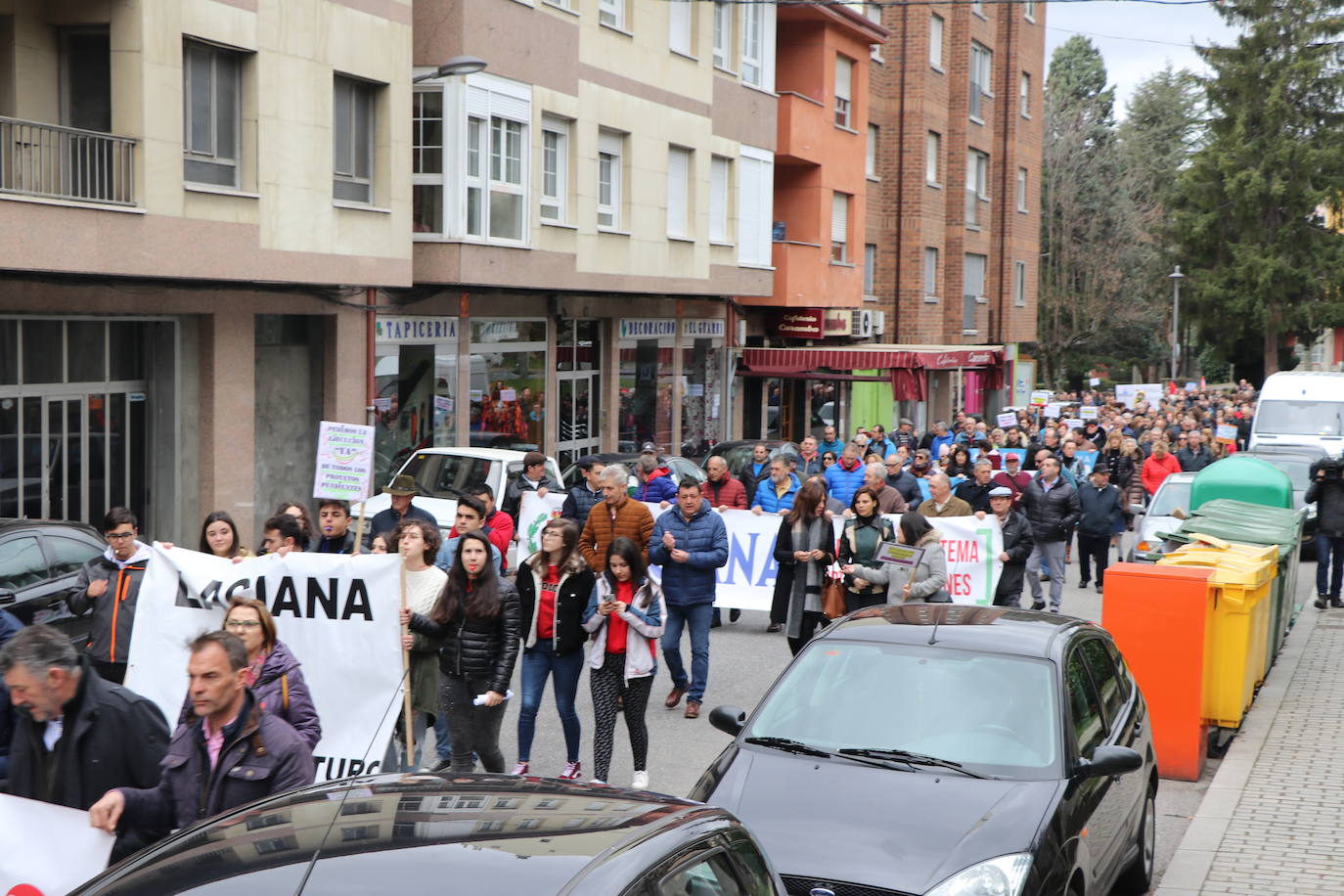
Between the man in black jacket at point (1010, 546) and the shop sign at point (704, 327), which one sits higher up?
the shop sign at point (704, 327)

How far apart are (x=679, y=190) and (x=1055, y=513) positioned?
13.4 metres

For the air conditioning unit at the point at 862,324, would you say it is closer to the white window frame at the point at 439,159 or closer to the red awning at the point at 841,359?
the red awning at the point at 841,359

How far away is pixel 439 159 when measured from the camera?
810 inches

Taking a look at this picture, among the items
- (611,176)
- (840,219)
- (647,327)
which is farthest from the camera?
(840,219)

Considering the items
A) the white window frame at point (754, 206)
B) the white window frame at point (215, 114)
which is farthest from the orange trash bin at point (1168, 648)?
the white window frame at point (754, 206)

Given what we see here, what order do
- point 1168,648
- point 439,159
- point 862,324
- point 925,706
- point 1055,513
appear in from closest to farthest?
point 925,706
point 1168,648
point 1055,513
point 439,159
point 862,324

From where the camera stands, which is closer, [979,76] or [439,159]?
[439,159]

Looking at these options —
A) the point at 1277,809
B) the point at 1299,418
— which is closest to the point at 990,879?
the point at 1277,809

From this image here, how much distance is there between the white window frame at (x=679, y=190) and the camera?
27.4 meters

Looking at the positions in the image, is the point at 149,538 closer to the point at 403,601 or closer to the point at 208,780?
the point at 403,601

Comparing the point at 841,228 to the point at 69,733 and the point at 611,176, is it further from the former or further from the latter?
the point at 69,733

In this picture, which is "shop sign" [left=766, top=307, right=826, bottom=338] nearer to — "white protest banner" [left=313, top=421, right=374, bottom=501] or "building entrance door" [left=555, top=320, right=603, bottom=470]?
"building entrance door" [left=555, top=320, right=603, bottom=470]

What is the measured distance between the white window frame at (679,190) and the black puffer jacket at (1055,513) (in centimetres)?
1235

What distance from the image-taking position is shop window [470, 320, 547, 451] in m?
23.2
